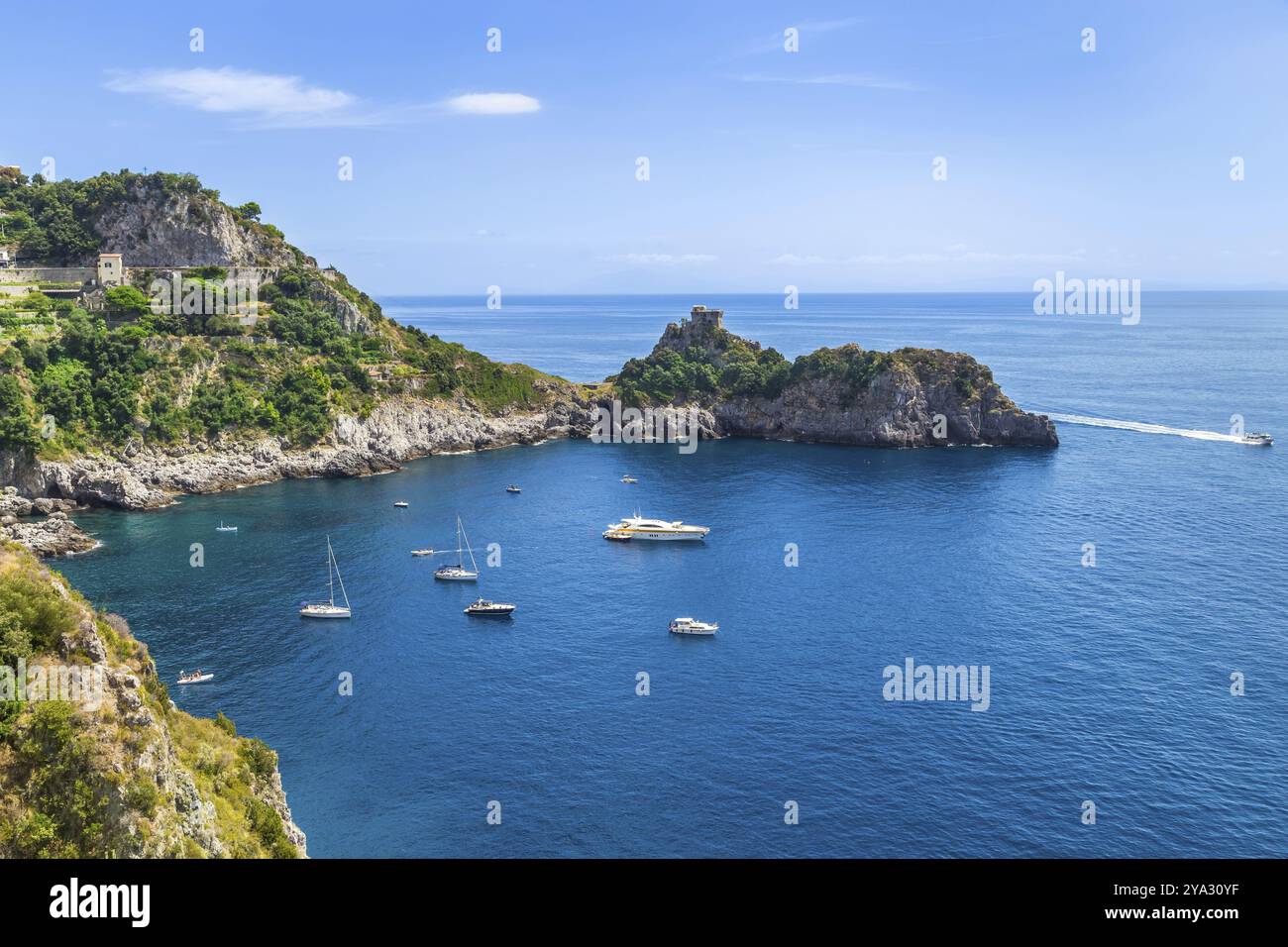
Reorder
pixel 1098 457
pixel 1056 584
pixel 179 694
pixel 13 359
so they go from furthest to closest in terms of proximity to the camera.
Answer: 1. pixel 1098 457
2. pixel 13 359
3. pixel 1056 584
4. pixel 179 694

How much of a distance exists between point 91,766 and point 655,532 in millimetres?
70487

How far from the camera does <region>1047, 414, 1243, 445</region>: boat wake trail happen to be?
436ft

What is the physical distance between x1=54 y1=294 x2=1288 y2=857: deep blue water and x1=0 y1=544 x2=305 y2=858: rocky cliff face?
1114 centimetres

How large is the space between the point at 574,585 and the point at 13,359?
82053 millimetres

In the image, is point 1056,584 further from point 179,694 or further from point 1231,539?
point 179,694

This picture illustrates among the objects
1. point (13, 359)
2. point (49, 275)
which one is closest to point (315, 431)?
point (13, 359)

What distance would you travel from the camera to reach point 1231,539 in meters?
86.9

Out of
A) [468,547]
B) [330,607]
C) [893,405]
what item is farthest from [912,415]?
[330,607]

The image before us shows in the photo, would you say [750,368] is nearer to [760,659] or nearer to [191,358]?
[191,358]

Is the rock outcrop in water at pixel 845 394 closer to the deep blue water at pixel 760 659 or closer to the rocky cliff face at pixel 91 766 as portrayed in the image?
the deep blue water at pixel 760 659

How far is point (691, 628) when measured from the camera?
70.1 meters

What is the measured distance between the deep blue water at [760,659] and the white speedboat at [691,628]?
143 centimetres
